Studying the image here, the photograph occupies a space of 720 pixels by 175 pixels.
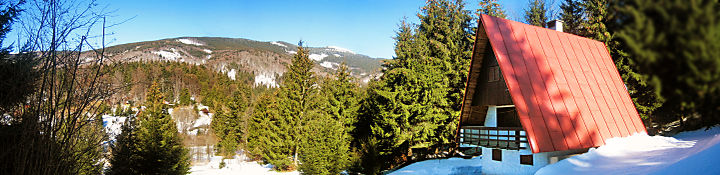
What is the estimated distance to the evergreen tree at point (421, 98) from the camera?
20953 millimetres

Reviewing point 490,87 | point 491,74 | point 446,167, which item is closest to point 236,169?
point 446,167

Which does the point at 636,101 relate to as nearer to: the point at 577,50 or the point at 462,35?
the point at 577,50

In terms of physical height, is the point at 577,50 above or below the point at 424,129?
above

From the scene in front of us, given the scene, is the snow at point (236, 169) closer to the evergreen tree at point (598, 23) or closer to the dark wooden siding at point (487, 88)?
the dark wooden siding at point (487, 88)

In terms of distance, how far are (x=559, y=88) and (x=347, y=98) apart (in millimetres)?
15772

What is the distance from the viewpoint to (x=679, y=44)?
1993 millimetres

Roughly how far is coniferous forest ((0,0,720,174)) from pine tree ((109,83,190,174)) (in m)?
0.09

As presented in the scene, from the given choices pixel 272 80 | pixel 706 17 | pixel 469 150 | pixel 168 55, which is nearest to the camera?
pixel 706 17

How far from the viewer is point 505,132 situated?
13320 mm

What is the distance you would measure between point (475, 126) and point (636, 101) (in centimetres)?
1265

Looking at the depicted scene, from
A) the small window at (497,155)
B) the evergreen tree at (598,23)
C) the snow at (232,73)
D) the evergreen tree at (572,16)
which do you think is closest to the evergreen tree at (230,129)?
the small window at (497,155)

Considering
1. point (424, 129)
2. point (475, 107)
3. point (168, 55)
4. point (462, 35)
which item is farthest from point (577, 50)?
point (168, 55)

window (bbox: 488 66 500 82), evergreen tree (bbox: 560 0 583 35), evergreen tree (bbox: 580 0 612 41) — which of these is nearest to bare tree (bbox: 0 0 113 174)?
window (bbox: 488 66 500 82)

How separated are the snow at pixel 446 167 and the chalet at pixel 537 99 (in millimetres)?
1951
